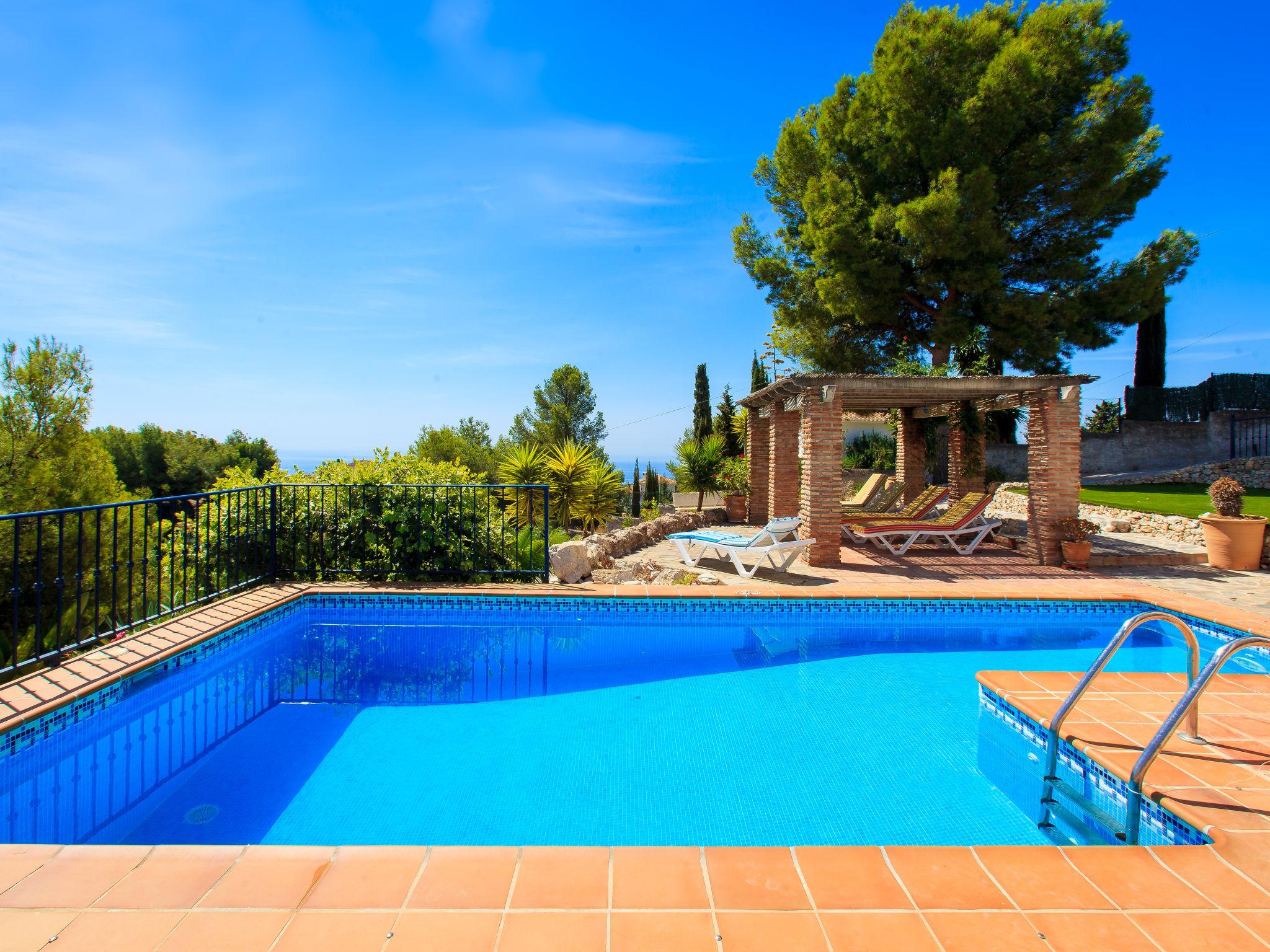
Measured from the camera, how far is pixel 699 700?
4488 millimetres

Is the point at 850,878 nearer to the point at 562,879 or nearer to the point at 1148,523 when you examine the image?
the point at 562,879

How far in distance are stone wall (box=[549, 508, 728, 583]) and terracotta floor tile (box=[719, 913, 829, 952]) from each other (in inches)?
214

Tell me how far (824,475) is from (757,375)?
16123mm

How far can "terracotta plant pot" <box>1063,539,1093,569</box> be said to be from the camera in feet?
28.4

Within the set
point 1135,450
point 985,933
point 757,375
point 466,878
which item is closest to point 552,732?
point 466,878

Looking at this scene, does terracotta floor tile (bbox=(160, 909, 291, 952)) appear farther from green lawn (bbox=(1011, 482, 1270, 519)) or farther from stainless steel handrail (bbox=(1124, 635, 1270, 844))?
green lawn (bbox=(1011, 482, 1270, 519))

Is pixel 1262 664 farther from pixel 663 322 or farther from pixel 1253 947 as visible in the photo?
pixel 663 322

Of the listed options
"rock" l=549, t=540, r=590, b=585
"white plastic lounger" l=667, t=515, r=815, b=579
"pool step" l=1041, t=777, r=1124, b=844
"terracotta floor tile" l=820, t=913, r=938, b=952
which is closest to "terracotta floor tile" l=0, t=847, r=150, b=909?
"terracotta floor tile" l=820, t=913, r=938, b=952

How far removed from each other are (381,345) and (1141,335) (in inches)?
1433

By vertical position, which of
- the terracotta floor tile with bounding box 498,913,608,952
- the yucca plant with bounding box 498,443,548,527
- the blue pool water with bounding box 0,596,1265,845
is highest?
the yucca plant with bounding box 498,443,548,527

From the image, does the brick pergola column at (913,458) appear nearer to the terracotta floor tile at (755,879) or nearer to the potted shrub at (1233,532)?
the potted shrub at (1233,532)

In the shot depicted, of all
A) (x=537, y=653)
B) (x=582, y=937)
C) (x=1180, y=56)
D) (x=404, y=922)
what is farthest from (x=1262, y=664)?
(x=1180, y=56)

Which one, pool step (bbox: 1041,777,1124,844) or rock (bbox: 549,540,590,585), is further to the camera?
rock (bbox: 549,540,590,585)

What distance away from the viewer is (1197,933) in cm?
178
